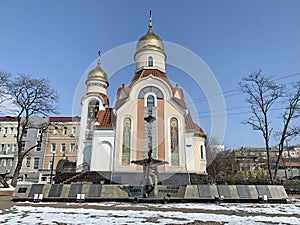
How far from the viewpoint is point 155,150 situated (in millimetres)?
25734

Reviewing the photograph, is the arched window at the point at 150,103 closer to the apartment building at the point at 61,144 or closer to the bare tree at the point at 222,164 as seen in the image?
the apartment building at the point at 61,144

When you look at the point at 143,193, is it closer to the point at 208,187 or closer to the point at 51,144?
the point at 208,187

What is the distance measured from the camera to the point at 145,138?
85.8ft

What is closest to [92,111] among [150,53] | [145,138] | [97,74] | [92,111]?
[92,111]

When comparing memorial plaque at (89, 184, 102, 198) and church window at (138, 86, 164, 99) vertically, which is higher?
church window at (138, 86, 164, 99)

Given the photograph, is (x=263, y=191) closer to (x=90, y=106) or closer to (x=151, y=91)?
(x=151, y=91)

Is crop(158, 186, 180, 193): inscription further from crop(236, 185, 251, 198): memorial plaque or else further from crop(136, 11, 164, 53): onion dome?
crop(136, 11, 164, 53): onion dome

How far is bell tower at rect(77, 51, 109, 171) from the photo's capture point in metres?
29.3

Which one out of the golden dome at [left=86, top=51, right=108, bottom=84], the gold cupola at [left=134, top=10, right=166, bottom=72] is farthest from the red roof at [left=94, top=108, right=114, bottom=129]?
the gold cupola at [left=134, top=10, right=166, bottom=72]

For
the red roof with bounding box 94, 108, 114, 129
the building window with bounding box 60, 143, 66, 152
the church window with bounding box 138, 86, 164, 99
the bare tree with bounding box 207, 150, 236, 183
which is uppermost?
the church window with bounding box 138, 86, 164, 99

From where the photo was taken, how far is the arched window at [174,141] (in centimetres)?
2528

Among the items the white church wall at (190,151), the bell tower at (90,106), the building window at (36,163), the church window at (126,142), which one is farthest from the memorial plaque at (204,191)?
the building window at (36,163)

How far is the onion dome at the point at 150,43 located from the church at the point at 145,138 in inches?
197

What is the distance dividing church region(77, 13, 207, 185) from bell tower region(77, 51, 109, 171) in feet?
0.40
